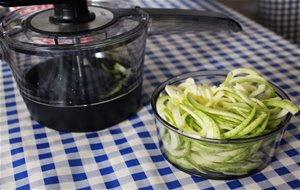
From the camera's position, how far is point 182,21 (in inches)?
24.7

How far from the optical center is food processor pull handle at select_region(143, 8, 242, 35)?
0.61 m

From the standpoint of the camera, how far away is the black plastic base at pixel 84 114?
0.53 metres

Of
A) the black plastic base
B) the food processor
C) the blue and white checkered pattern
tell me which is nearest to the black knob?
the food processor

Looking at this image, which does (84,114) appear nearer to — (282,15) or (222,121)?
(222,121)

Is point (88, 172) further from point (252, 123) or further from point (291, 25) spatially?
point (291, 25)

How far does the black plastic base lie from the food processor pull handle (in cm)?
11

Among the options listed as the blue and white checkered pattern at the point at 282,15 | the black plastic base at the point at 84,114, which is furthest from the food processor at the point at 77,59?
the blue and white checkered pattern at the point at 282,15

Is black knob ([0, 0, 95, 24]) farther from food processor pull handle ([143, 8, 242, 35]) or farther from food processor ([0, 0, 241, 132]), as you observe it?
food processor pull handle ([143, 8, 242, 35])

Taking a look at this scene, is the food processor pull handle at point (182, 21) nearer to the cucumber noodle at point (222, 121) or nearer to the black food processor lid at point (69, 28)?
the black food processor lid at point (69, 28)

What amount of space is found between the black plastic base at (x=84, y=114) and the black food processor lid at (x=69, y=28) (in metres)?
0.08

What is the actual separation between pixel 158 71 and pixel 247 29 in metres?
0.28

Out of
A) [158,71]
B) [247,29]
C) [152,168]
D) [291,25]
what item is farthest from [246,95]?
[291,25]

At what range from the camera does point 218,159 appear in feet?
1.46

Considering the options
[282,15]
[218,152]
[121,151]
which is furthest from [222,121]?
[282,15]
